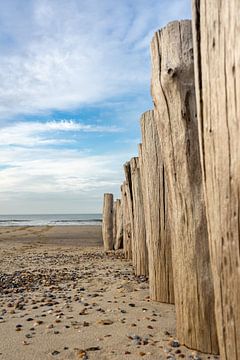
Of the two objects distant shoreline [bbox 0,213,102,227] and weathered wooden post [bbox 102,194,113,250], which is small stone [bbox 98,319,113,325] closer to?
weathered wooden post [bbox 102,194,113,250]

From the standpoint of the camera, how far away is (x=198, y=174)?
289 cm

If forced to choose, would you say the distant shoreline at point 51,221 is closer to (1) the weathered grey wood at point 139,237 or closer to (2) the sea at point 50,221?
(2) the sea at point 50,221

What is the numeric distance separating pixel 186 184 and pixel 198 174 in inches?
4.7

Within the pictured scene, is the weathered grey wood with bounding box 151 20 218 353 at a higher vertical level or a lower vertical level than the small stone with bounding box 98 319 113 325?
higher

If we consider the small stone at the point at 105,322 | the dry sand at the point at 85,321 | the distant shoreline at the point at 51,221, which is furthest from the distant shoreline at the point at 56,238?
the distant shoreline at the point at 51,221

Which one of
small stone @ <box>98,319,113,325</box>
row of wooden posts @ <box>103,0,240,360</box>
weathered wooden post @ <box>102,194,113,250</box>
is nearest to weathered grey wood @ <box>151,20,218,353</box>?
row of wooden posts @ <box>103,0,240,360</box>

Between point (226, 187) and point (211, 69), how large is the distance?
0.64 m

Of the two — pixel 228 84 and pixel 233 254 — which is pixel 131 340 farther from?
pixel 228 84

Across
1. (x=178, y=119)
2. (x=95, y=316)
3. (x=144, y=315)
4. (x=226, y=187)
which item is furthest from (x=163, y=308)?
(x=226, y=187)

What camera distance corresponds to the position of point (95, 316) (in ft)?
13.1

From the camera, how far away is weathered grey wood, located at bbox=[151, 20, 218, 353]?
2883 mm

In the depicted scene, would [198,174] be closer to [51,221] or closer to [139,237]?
[139,237]

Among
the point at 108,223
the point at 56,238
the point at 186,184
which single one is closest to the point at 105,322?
the point at 186,184

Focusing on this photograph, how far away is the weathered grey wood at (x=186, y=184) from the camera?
2.88m
